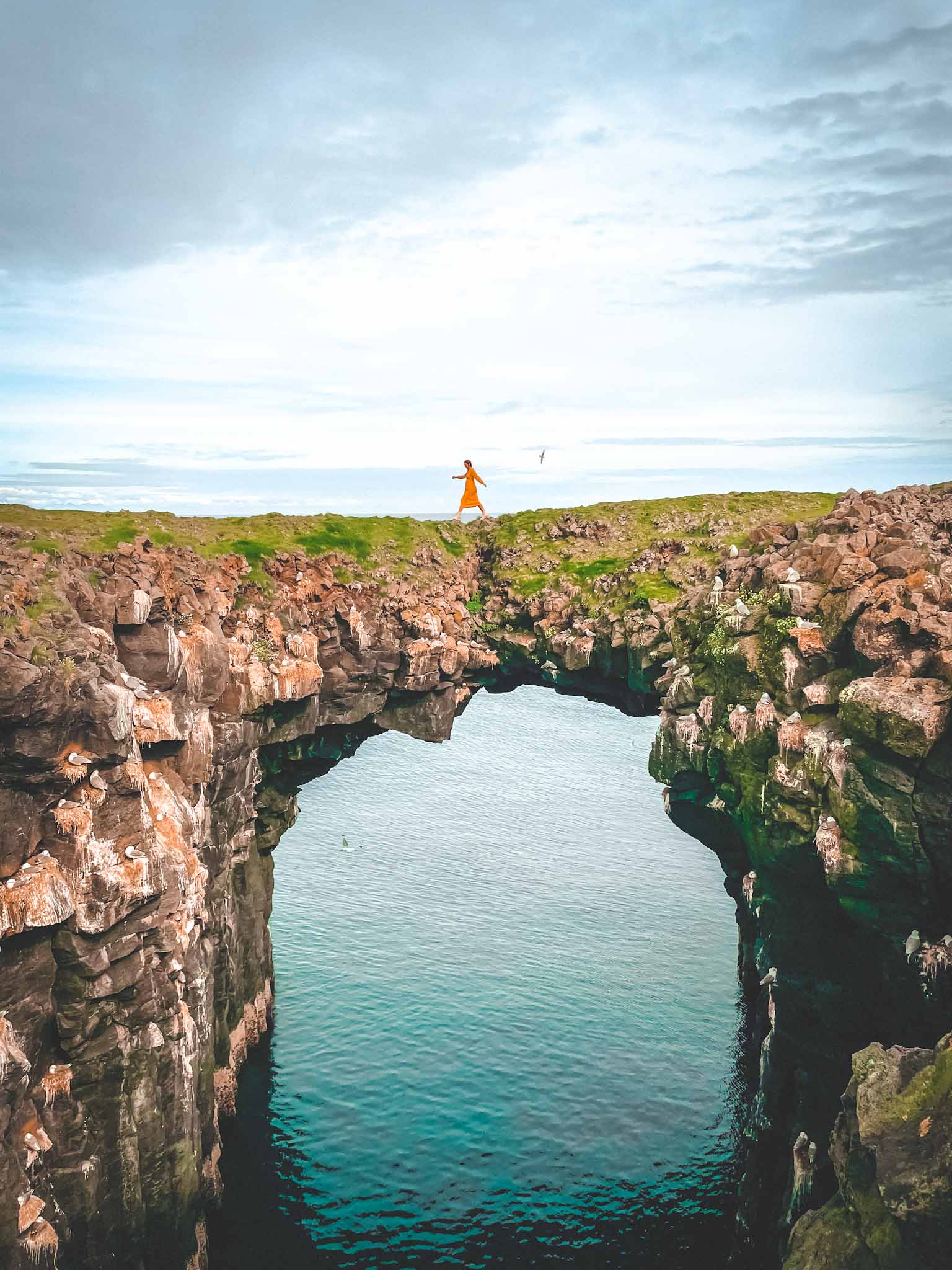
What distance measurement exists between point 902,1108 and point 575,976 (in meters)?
46.8

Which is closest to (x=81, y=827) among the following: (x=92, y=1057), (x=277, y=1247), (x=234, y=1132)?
(x=92, y=1057)

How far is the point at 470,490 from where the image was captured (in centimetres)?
6197

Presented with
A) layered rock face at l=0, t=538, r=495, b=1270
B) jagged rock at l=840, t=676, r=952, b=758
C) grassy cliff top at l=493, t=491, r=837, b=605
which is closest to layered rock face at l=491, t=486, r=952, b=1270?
jagged rock at l=840, t=676, r=952, b=758

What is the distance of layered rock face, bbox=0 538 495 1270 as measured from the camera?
88.4 feet

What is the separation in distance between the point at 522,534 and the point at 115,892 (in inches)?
1592

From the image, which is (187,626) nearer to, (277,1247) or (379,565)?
(379,565)

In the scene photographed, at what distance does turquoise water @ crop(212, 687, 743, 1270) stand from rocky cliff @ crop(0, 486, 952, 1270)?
164 inches

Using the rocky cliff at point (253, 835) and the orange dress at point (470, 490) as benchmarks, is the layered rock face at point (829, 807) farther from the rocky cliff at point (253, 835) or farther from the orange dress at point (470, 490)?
the orange dress at point (470, 490)

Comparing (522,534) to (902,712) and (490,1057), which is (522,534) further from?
(902,712)

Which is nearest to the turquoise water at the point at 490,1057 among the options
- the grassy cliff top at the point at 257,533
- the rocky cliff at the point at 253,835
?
the rocky cliff at the point at 253,835

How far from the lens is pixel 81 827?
28.6 metres

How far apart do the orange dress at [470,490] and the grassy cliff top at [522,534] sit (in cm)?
305

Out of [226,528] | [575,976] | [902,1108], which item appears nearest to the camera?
[902,1108]

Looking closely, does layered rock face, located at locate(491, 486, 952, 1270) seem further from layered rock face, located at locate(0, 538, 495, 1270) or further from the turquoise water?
layered rock face, located at locate(0, 538, 495, 1270)
